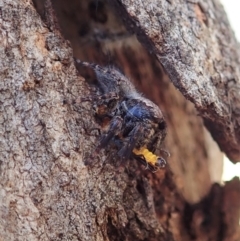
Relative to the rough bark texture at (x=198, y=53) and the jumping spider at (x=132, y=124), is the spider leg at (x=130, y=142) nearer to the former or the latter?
the jumping spider at (x=132, y=124)

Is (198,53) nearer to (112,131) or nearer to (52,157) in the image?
(112,131)

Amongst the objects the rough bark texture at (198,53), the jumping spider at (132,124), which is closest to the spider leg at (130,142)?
the jumping spider at (132,124)

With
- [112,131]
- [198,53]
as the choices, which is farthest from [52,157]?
[198,53]

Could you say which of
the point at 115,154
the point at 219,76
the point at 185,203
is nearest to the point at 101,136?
the point at 115,154

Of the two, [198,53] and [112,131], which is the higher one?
[198,53]

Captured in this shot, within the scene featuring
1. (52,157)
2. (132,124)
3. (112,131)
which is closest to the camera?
(52,157)

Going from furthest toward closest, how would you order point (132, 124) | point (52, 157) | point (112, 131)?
1. point (132, 124)
2. point (112, 131)
3. point (52, 157)

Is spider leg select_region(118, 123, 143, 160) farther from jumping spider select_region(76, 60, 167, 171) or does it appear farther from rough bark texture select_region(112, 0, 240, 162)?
rough bark texture select_region(112, 0, 240, 162)

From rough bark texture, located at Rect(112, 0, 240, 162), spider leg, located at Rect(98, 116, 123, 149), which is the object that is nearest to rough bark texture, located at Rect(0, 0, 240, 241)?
spider leg, located at Rect(98, 116, 123, 149)
